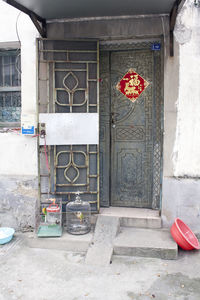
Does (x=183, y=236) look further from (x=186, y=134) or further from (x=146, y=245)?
(x=186, y=134)

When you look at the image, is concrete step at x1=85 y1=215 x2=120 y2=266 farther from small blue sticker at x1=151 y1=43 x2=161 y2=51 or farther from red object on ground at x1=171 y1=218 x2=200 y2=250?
small blue sticker at x1=151 y1=43 x2=161 y2=51

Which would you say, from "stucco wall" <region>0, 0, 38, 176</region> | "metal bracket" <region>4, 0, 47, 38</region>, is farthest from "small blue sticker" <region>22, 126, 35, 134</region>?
"metal bracket" <region>4, 0, 47, 38</region>

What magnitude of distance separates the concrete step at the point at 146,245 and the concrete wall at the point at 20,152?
63.5 inches

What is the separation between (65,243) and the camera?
4.61 m

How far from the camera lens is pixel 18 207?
5.22 meters

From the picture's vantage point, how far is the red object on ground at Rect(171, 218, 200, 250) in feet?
14.2

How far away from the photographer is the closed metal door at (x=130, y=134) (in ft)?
17.2

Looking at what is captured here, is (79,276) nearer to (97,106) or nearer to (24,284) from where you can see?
(24,284)

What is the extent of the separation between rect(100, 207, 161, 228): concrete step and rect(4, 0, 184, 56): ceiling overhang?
2.63m

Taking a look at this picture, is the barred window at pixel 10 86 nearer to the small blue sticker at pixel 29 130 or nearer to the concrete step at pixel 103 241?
the small blue sticker at pixel 29 130

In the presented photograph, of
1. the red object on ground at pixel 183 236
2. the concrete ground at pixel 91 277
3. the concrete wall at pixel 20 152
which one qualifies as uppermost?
the concrete wall at pixel 20 152

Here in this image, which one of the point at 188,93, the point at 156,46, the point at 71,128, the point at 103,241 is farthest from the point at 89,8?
the point at 103,241

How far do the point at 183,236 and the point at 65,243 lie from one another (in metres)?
1.74

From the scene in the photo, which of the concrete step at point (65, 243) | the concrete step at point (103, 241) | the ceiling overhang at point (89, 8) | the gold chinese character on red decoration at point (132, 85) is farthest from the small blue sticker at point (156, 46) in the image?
the concrete step at point (65, 243)
